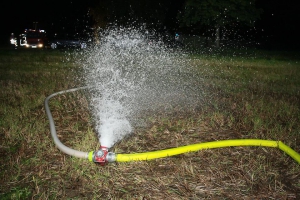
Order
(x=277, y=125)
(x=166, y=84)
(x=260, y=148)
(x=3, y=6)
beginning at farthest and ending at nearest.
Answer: (x=3, y=6), (x=166, y=84), (x=277, y=125), (x=260, y=148)

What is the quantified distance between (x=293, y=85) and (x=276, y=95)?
1.33 metres

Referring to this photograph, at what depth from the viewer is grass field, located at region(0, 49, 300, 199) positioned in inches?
70.9

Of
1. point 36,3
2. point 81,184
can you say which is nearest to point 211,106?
point 81,184

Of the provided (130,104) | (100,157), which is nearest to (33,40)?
(130,104)

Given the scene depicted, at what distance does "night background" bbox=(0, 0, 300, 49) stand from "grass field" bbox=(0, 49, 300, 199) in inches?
1049

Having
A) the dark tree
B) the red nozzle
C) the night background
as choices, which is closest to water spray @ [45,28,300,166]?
the red nozzle

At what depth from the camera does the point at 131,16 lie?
Answer: 112 feet

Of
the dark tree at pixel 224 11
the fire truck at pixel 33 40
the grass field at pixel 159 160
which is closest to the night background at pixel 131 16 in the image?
the dark tree at pixel 224 11

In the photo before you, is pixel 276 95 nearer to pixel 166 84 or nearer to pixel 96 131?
pixel 166 84

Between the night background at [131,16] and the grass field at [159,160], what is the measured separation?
26.6 meters

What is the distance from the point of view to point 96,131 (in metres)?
2.81

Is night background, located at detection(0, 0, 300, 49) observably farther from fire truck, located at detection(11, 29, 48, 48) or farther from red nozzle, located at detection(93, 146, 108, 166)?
red nozzle, located at detection(93, 146, 108, 166)

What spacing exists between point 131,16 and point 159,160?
3410 centimetres

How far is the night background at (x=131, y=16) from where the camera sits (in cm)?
3056
